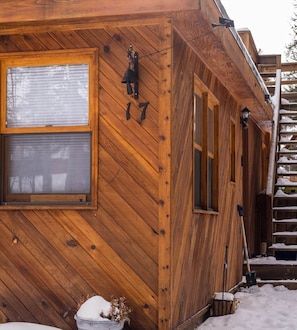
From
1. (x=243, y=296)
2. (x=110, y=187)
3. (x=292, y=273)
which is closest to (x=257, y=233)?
(x=292, y=273)

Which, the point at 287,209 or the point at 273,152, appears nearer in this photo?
the point at 287,209

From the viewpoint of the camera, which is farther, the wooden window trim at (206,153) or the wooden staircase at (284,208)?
the wooden staircase at (284,208)

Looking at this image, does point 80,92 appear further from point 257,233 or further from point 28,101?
point 257,233

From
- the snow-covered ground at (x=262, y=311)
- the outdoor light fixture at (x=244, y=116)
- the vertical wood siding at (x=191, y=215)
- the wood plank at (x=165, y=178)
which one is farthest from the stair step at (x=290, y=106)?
the wood plank at (x=165, y=178)

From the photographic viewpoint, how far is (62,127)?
5.13 metres

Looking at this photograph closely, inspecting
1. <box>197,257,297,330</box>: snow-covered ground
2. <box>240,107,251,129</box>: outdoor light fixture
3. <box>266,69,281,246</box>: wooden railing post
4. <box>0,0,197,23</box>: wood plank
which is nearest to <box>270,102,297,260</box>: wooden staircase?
<box>266,69,281,246</box>: wooden railing post

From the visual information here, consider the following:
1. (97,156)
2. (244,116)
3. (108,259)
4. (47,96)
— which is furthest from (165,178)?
(244,116)

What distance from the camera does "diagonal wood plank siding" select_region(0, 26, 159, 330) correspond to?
15.9 feet

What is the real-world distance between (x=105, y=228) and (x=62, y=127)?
2.98ft

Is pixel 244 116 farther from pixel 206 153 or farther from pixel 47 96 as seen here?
pixel 47 96

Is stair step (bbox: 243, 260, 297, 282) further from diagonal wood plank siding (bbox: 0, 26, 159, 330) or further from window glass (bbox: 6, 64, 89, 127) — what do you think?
window glass (bbox: 6, 64, 89, 127)

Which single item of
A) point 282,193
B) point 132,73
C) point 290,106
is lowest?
point 282,193

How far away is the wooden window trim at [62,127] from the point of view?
502 centimetres

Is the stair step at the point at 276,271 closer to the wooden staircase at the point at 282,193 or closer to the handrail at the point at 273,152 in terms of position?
the wooden staircase at the point at 282,193
